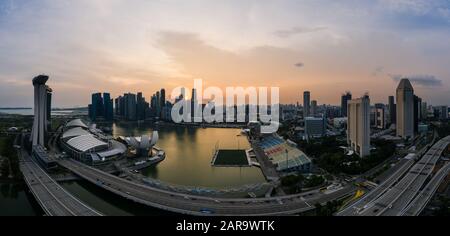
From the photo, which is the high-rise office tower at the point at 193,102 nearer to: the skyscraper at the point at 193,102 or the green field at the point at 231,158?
the skyscraper at the point at 193,102

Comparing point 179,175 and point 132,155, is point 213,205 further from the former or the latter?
point 132,155

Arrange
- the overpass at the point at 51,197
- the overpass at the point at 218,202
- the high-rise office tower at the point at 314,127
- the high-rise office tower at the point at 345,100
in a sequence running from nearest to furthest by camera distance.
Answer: the overpass at the point at 51,197 < the overpass at the point at 218,202 < the high-rise office tower at the point at 314,127 < the high-rise office tower at the point at 345,100

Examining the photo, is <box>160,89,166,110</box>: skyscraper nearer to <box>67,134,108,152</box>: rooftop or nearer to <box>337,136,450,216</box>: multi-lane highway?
<box>67,134,108,152</box>: rooftop

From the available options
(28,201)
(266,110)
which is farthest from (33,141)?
(266,110)

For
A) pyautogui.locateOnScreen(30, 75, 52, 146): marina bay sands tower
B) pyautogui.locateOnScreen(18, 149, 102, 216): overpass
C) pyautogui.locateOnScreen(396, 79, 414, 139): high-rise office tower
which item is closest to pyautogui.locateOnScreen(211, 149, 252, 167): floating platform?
pyautogui.locateOnScreen(18, 149, 102, 216): overpass

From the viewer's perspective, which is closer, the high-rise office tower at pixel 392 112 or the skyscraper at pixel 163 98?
the high-rise office tower at pixel 392 112

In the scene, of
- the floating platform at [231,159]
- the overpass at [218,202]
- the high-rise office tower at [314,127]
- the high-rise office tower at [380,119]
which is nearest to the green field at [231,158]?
the floating platform at [231,159]
